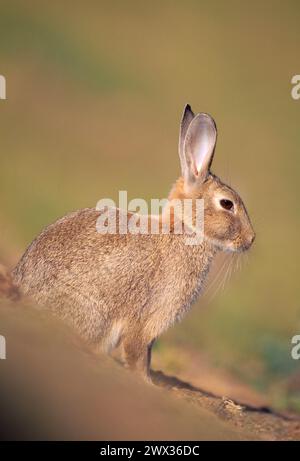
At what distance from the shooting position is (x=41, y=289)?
12.6 ft

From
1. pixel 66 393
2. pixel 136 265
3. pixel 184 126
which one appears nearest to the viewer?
pixel 66 393

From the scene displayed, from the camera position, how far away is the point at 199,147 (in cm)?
416

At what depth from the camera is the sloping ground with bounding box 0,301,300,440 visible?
2.81m

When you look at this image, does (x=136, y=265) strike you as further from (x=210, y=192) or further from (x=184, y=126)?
(x=184, y=126)

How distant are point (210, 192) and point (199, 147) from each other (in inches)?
9.8

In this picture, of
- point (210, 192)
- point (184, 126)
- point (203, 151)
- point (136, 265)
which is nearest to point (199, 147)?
point (203, 151)

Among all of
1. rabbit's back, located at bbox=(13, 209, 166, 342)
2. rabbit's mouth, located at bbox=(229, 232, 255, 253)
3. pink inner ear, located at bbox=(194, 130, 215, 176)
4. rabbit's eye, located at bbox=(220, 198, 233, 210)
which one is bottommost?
rabbit's back, located at bbox=(13, 209, 166, 342)

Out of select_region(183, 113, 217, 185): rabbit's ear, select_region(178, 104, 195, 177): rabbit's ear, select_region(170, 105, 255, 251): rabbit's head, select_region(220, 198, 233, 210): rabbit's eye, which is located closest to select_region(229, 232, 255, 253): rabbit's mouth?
select_region(170, 105, 255, 251): rabbit's head

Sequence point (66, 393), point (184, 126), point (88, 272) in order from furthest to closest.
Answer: point (184, 126), point (88, 272), point (66, 393)

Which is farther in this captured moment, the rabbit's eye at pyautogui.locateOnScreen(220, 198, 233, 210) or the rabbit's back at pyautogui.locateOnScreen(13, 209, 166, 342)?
the rabbit's eye at pyautogui.locateOnScreen(220, 198, 233, 210)

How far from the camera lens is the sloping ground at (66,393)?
111 inches

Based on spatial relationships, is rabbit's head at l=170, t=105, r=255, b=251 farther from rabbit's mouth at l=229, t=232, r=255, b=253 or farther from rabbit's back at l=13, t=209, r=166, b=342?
rabbit's back at l=13, t=209, r=166, b=342

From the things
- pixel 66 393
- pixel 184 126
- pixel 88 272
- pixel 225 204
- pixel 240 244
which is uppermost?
pixel 184 126

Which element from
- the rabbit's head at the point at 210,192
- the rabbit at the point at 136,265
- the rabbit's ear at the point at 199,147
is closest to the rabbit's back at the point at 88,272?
the rabbit at the point at 136,265
